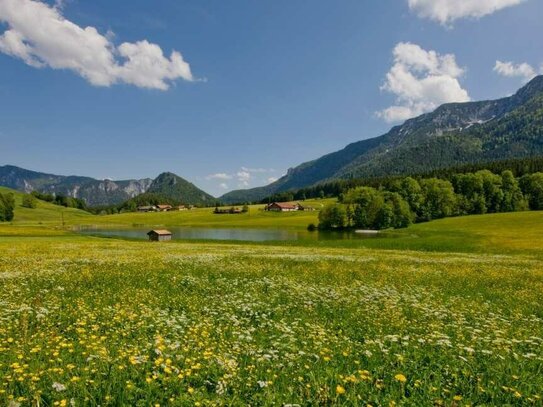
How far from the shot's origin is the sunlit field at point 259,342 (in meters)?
6.27

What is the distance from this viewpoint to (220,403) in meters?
5.79

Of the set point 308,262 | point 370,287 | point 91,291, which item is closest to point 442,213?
point 308,262

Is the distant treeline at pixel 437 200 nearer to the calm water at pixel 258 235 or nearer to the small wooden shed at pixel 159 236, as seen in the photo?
the calm water at pixel 258 235

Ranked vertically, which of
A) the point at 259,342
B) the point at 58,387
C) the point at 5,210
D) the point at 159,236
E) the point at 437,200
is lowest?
the point at 159,236

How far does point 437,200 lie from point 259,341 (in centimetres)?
14460

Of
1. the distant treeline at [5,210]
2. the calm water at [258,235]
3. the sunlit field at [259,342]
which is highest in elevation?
the distant treeline at [5,210]

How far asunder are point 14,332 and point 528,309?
18.0 meters

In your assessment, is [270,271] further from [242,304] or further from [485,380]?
[485,380]

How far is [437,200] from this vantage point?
139500 mm

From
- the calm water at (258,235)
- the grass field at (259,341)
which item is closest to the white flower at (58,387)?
the grass field at (259,341)

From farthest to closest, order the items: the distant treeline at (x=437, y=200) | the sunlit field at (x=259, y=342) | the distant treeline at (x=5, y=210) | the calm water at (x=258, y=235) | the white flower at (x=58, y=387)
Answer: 1. the distant treeline at (x=5, y=210)
2. the distant treeline at (x=437, y=200)
3. the calm water at (x=258, y=235)
4. the sunlit field at (x=259, y=342)
5. the white flower at (x=58, y=387)

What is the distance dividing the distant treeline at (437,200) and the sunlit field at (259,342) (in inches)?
4534

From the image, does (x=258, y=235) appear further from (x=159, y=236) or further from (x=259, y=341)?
(x=259, y=341)

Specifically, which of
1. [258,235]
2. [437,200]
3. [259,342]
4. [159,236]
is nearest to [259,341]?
[259,342]
